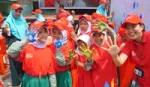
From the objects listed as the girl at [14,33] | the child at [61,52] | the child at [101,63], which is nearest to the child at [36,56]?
the child at [61,52]

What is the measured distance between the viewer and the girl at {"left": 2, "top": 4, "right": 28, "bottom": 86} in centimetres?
637

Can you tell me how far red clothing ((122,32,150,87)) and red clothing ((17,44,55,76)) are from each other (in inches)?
41.2

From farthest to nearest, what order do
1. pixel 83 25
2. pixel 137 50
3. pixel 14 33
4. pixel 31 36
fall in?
1. pixel 14 33
2. pixel 83 25
3. pixel 31 36
4. pixel 137 50

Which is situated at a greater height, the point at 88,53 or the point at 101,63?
the point at 88,53

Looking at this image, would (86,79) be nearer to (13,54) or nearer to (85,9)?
(13,54)

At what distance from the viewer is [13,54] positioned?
3.86 meters

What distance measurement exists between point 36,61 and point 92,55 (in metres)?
0.86

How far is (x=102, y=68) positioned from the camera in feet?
11.0

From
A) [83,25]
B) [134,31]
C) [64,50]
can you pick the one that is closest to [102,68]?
[134,31]

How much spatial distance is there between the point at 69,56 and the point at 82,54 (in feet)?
1.58

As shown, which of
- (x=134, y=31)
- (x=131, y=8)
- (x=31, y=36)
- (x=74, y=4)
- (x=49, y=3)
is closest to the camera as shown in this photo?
(x=134, y=31)

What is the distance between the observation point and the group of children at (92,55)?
324 cm

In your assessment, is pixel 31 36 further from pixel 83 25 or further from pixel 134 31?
pixel 83 25

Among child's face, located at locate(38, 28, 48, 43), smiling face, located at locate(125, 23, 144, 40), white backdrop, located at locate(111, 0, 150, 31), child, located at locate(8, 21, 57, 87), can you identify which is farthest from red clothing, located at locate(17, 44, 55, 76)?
white backdrop, located at locate(111, 0, 150, 31)
